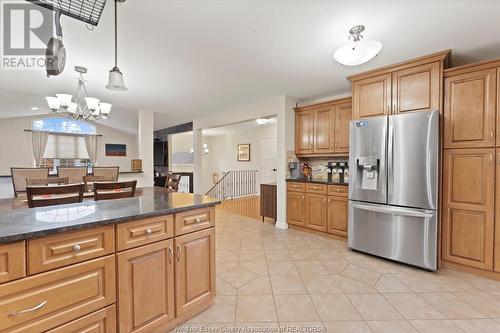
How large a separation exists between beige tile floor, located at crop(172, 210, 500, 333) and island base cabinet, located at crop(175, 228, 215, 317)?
15 centimetres

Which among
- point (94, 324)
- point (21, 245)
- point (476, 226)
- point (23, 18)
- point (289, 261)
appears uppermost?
point (23, 18)

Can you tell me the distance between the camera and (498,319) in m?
1.69

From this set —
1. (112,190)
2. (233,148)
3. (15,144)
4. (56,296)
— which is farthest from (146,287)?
(15,144)

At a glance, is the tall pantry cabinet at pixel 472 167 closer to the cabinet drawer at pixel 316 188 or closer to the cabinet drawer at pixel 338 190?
the cabinet drawer at pixel 338 190

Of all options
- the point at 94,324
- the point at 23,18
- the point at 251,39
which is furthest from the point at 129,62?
the point at 94,324

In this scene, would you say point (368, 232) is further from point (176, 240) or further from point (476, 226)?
point (176, 240)

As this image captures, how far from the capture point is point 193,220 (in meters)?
1.66

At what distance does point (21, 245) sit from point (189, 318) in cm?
121

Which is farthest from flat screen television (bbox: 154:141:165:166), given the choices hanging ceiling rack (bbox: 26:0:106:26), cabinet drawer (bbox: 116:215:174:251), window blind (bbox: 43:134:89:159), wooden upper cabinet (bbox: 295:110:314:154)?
cabinet drawer (bbox: 116:215:174:251)

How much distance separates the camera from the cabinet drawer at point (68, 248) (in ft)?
3.33

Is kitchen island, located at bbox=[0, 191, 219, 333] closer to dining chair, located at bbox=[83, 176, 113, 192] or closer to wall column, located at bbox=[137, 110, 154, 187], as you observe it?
dining chair, located at bbox=[83, 176, 113, 192]

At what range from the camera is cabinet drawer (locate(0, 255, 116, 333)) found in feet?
3.15

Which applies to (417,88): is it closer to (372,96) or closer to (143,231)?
(372,96)

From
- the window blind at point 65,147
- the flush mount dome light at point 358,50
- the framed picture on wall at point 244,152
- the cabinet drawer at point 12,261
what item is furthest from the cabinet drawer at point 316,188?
the window blind at point 65,147
